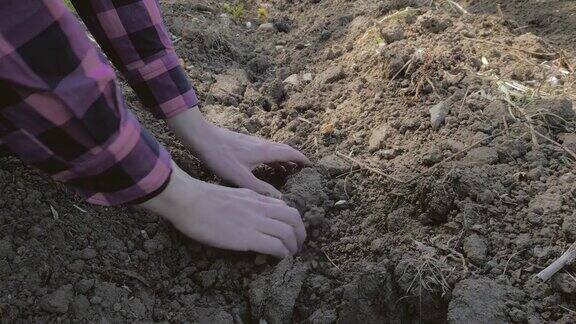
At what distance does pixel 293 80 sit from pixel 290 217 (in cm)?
93

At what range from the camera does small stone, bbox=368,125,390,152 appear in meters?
1.93

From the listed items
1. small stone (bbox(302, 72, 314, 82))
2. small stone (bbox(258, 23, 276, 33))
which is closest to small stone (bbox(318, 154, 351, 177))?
small stone (bbox(302, 72, 314, 82))

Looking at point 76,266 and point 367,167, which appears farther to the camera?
point 367,167

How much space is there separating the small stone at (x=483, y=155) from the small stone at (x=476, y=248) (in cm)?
27

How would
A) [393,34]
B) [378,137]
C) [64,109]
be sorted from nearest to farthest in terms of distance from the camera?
[64,109] → [378,137] → [393,34]

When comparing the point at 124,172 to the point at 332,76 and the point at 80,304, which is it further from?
the point at 332,76

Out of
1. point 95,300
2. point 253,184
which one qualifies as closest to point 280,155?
A: point 253,184

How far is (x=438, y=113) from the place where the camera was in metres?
1.91

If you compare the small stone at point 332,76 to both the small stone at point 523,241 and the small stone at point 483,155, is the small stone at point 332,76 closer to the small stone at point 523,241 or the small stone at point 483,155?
the small stone at point 483,155

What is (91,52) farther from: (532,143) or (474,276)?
(532,143)

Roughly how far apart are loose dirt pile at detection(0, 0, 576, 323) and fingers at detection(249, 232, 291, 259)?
0.13 feet

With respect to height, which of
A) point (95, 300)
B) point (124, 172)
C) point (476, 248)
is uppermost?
point (124, 172)

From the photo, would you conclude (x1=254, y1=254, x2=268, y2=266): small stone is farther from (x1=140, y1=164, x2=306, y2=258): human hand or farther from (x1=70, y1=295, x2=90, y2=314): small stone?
(x1=70, y1=295, x2=90, y2=314): small stone

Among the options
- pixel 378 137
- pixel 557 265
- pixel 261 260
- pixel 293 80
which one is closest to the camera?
pixel 557 265
